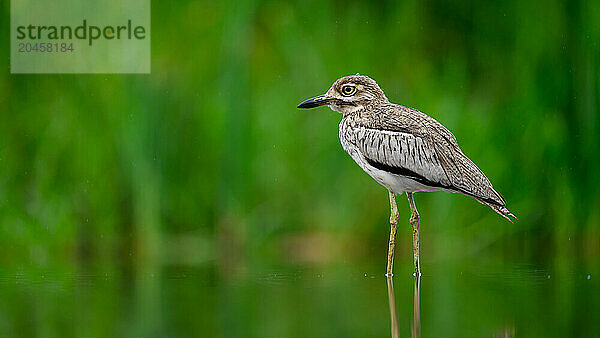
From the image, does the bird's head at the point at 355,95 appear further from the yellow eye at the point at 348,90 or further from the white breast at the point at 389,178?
the white breast at the point at 389,178

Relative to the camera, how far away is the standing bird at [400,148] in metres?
5.20

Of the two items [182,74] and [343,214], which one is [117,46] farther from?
[343,214]

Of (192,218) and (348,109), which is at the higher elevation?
(348,109)

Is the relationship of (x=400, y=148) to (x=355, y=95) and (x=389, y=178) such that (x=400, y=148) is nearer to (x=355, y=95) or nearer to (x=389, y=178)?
(x=389, y=178)

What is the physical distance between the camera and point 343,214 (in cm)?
676

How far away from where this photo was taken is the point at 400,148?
5.31 meters

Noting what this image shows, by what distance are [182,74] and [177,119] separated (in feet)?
1.10

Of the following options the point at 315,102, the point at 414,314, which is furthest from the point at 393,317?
the point at 315,102

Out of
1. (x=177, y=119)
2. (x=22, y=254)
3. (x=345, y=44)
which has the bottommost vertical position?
(x=22, y=254)

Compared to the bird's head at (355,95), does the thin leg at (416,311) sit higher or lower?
lower

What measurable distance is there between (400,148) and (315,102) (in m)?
0.63

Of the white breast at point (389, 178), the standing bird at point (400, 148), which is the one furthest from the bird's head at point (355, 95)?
the white breast at point (389, 178)

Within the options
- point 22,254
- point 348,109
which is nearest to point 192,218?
point 22,254

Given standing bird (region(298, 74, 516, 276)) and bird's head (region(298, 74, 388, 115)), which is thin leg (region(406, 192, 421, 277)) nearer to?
standing bird (region(298, 74, 516, 276))
